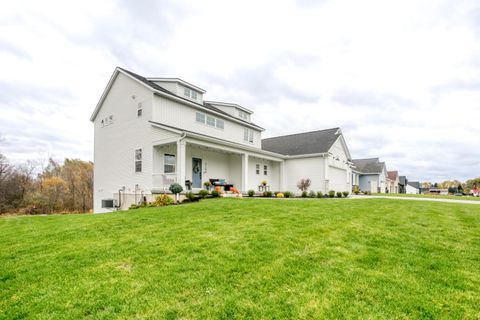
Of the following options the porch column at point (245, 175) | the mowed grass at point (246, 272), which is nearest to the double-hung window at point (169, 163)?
the porch column at point (245, 175)

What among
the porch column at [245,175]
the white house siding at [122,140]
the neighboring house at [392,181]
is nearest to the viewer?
the white house siding at [122,140]

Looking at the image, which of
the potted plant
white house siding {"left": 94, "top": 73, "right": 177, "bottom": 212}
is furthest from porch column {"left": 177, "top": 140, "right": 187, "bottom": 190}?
the potted plant

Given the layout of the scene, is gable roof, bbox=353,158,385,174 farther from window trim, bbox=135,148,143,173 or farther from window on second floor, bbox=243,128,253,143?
window trim, bbox=135,148,143,173

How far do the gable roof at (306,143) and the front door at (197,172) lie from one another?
9.47 meters

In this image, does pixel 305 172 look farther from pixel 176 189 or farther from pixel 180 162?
pixel 176 189

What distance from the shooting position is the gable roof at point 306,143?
20.5 m

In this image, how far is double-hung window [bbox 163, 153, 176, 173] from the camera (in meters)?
13.9

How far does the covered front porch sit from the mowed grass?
6.80 metres

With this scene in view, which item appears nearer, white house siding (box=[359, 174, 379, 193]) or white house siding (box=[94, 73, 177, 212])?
white house siding (box=[94, 73, 177, 212])

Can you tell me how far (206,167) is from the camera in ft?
52.3

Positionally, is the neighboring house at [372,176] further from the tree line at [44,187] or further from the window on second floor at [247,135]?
the tree line at [44,187]

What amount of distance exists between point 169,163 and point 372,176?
31.8 m

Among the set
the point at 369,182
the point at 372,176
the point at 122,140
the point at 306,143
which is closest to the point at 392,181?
the point at 372,176

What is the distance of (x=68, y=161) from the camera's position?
41281 mm
